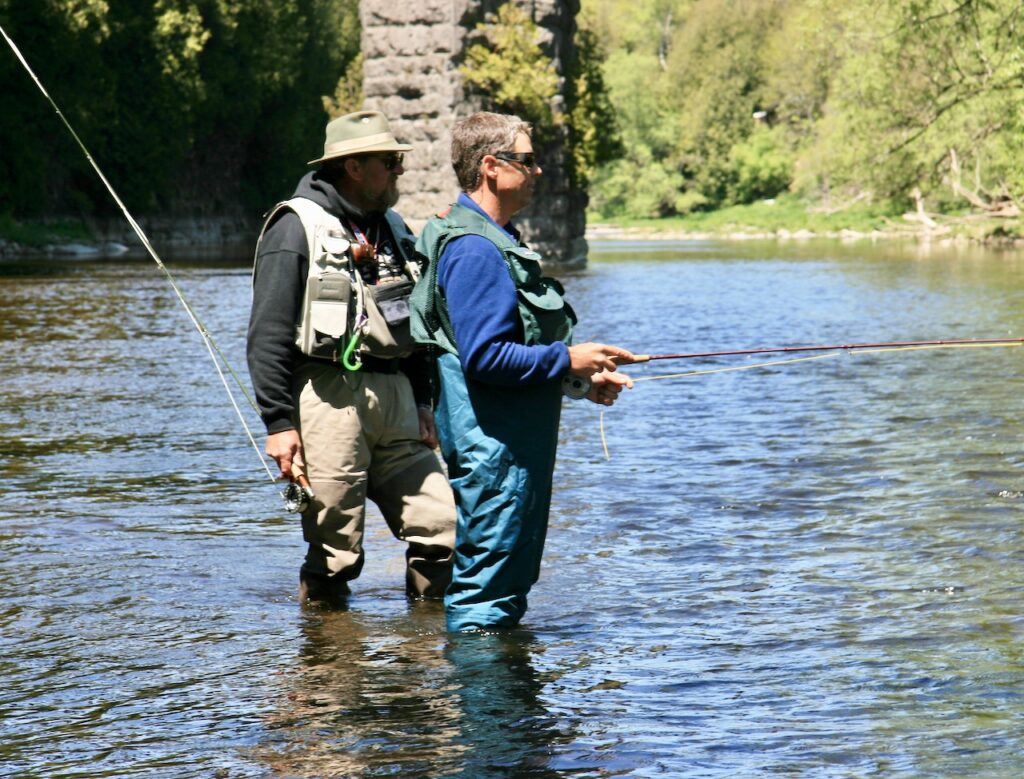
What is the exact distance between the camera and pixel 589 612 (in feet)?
21.6

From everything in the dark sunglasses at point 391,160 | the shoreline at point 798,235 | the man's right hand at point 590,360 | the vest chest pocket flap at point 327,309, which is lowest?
the shoreline at point 798,235

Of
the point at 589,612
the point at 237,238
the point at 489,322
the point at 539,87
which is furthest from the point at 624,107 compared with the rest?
the point at 489,322

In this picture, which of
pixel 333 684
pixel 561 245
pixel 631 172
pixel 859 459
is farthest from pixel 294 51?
pixel 333 684

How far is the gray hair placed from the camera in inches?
205

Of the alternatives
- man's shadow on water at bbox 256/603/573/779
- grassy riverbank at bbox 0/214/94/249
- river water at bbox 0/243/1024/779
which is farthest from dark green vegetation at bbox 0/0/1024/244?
man's shadow on water at bbox 256/603/573/779

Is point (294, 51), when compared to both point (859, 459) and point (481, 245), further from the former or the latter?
point (481, 245)

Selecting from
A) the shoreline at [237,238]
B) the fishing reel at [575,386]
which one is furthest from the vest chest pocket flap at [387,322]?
the shoreline at [237,238]

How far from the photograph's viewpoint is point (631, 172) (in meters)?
96.6

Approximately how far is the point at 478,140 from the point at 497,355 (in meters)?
0.73

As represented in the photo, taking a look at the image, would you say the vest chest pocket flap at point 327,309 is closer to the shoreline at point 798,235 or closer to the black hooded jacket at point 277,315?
the black hooded jacket at point 277,315

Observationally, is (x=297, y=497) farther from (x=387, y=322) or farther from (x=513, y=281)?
(x=513, y=281)

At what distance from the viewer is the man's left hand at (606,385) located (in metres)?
5.14

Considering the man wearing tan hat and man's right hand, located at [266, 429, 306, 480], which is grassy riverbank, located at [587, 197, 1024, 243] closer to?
the man wearing tan hat

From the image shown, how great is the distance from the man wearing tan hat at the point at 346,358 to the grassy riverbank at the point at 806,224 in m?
44.1
